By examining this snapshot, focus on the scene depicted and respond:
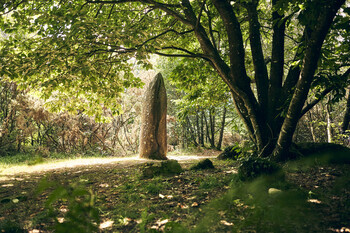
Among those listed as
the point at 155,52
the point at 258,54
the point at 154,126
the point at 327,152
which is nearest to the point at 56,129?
→ the point at 154,126

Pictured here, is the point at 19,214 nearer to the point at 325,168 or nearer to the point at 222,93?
the point at 325,168

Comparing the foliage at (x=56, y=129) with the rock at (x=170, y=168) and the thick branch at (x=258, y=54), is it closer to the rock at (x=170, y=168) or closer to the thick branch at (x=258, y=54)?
the rock at (x=170, y=168)

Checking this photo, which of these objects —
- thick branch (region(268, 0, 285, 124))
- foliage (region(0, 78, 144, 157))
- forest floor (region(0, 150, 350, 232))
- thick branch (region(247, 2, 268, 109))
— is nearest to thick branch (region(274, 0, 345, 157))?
forest floor (region(0, 150, 350, 232))

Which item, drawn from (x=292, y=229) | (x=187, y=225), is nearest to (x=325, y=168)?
(x=292, y=229)

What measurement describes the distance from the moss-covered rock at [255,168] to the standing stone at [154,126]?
5.81 meters

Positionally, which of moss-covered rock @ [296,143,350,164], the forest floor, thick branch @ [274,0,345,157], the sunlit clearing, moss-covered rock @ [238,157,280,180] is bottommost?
the sunlit clearing

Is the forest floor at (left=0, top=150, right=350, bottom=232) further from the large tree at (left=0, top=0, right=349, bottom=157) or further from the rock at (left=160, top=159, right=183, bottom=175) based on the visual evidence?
the large tree at (left=0, top=0, right=349, bottom=157)

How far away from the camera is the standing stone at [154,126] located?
9305 mm

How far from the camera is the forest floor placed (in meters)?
2.24

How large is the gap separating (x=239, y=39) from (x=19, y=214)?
18.0 feet

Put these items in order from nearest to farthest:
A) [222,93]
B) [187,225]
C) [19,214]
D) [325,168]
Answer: [187,225] < [19,214] < [325,168] < [222,93]

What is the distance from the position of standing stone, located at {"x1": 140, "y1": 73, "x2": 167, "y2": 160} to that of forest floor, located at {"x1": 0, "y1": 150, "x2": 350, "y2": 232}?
4.65 m

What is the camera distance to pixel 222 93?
7.48 metres

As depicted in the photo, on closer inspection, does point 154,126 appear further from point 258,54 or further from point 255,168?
point 255,168
